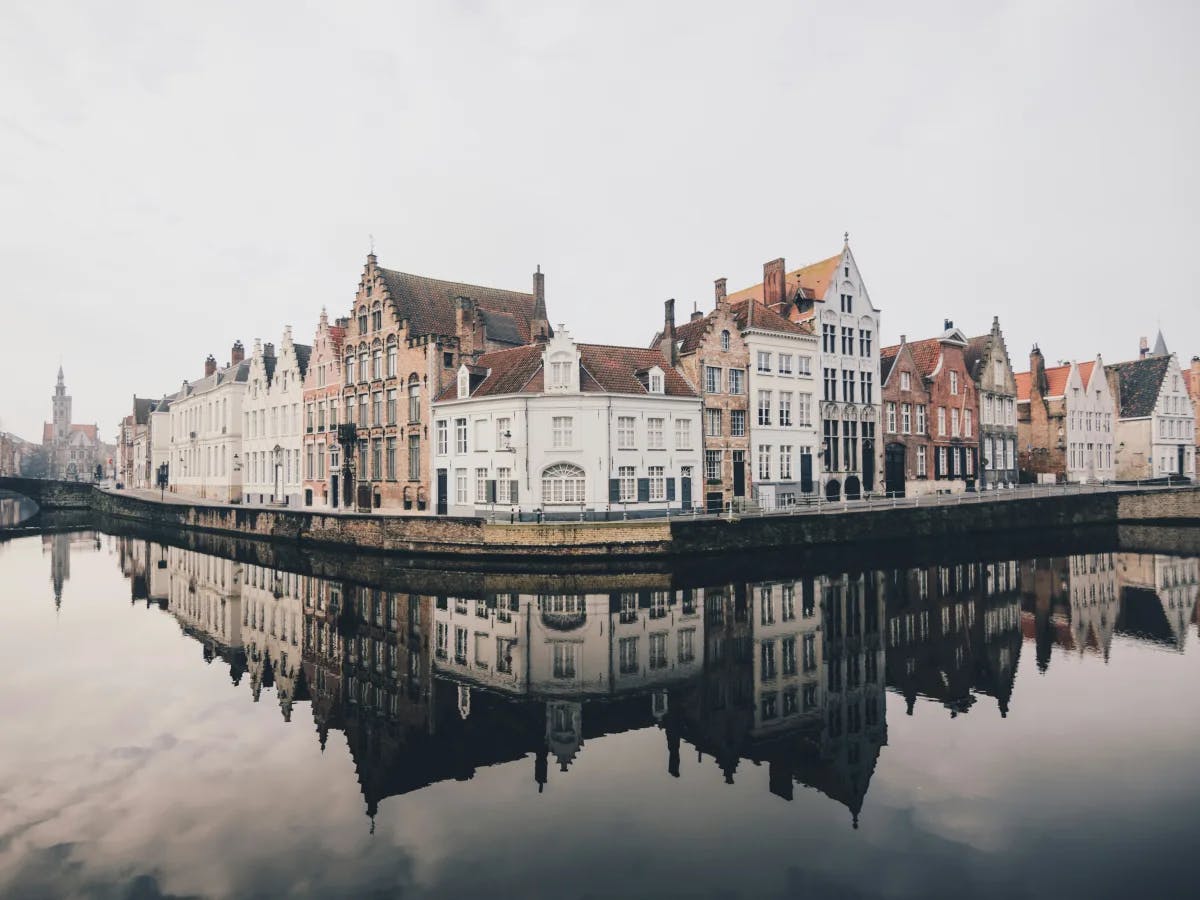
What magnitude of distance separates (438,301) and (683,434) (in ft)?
65.3

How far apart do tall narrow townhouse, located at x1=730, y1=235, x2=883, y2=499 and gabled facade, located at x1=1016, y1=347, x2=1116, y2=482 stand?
21115 mm

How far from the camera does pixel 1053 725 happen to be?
13.9m

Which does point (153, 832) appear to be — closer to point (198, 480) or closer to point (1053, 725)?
point (1053, 725)

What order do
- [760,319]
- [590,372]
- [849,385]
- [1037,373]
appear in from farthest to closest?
[1037,373] → [849,385] → [760,319] → [590,372]

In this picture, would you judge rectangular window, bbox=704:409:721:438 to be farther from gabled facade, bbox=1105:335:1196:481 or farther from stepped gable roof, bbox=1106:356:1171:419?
stepped gable roof, bbox=1106:356:1171:419

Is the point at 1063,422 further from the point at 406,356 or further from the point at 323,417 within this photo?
the point at 323,417

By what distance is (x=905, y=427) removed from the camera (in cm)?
5356

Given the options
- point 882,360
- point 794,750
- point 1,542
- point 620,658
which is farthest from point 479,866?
point 1,542

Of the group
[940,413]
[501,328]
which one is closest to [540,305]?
[501,328]

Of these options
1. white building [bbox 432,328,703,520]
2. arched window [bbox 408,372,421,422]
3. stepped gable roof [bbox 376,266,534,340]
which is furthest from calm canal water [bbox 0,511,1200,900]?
stepped gable roof [bbox 376,266,534,340]

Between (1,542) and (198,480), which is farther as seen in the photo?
(198,480)

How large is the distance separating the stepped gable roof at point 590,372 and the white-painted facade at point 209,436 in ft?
110

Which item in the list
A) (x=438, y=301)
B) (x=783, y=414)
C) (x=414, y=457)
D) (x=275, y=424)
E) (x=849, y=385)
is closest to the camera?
(x=414, y=457)

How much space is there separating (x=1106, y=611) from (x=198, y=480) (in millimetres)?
77198
